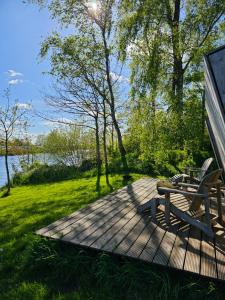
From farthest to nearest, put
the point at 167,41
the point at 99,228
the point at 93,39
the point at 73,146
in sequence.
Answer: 1. the point at 73,146
2. the point at 167,41
3. the point at 93,39
4. the point at 99,228

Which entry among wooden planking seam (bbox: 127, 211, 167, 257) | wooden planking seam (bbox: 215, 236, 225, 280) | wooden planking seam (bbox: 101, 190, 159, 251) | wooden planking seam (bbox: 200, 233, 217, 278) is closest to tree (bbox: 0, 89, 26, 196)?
wooden planking seam (bbox: 101, 190, 159, 251)

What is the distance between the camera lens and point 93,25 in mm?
11977

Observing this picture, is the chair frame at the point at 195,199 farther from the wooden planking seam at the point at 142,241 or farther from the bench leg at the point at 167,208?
the wooden planking seam at the point at 142,241

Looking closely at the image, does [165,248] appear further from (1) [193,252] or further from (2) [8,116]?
(2) [8,116]

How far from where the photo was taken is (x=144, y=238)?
4070mm

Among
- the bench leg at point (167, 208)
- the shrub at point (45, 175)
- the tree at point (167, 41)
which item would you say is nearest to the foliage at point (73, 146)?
the shrub at point (45, 175)

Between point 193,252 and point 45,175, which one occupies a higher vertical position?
point 45,175

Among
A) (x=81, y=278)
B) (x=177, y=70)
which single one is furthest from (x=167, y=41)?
(x=81, y=278)

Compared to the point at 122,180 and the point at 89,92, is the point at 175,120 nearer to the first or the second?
the point at 122,180

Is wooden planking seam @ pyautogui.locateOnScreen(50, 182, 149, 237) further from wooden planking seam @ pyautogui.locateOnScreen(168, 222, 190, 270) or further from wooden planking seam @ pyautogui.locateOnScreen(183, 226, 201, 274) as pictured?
wooden planking seam @ pyautogui.locateOnScreen(183, 226, 201, 274)

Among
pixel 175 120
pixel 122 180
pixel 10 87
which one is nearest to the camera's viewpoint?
pixel 175 120

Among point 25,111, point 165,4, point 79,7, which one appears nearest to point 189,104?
point 165,4

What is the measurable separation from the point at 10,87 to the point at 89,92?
16.3 feet

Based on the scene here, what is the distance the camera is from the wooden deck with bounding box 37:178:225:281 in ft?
11.0
